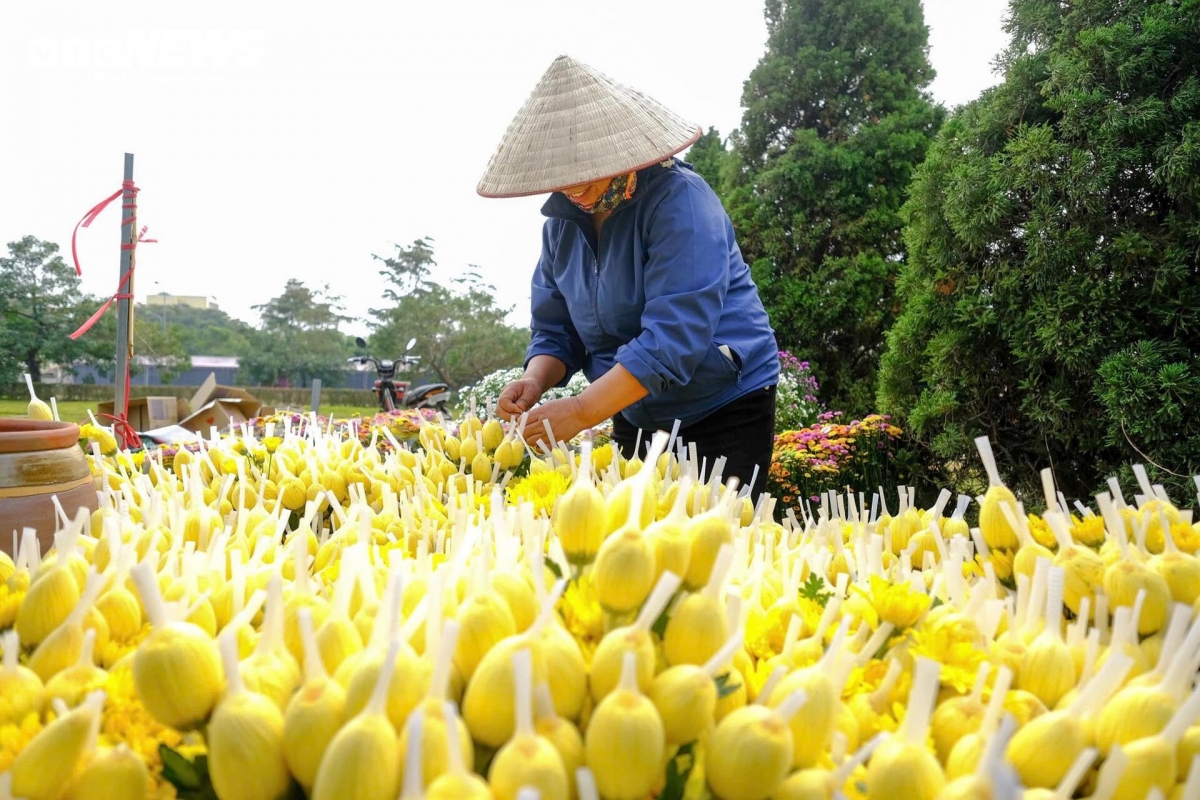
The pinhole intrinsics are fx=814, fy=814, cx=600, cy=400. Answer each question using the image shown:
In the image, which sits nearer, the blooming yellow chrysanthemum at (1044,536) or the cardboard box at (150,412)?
the blooming yellow chrysanthemum at (1044,536)

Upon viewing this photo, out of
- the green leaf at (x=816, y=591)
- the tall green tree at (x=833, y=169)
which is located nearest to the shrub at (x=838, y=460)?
the tall green tree at (x=833, y=169)

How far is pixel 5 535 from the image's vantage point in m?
1.31

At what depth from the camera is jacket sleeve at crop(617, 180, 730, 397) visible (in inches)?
81.4

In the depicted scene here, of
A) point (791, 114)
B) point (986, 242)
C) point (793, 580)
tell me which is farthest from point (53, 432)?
point (791, 114)

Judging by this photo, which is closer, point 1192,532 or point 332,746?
point 332,746

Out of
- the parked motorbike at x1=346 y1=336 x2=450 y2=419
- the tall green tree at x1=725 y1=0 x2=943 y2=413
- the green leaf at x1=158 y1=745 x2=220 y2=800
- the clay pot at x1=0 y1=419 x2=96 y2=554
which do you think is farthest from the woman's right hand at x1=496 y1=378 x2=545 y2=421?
the parked motorbike at x1=346 y1=336 x2=450 y2=419

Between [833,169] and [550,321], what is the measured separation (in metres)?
5.52

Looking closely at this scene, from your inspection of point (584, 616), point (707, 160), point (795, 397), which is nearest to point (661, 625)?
point (584, 616)

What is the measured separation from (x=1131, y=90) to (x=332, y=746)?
4363 millimetres

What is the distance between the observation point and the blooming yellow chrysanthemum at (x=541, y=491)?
1.44 m

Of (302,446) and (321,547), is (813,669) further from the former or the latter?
(302,446)

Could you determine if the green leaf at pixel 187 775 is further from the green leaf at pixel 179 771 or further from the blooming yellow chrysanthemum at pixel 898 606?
the blooming yellow chrysanthemum at pixel 898 606

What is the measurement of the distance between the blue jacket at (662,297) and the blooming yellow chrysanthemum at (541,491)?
57 centimetres

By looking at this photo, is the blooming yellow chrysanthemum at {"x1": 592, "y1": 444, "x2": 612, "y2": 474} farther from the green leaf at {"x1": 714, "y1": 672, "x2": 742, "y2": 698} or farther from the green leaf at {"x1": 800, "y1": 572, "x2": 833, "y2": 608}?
the green leaf at {"x1": 714, "y1": 672, "x2": 742, "y2": 698}
